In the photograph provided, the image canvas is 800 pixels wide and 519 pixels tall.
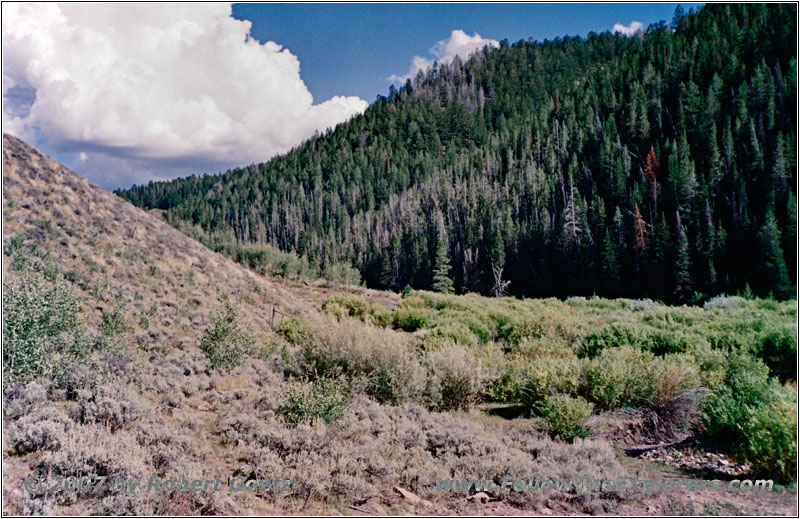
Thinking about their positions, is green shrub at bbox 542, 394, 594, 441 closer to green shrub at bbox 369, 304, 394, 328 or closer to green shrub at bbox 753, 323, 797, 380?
green shrub at bbox 753, 323, 797, 380

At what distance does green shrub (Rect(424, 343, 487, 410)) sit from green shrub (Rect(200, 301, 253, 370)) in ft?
15.6

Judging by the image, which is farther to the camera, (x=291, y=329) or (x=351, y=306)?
(x=351, y=306)

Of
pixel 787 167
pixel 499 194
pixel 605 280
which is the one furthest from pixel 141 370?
pixel 499 194

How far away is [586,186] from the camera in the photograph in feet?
257

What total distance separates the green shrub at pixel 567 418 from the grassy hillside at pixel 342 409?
31 mm

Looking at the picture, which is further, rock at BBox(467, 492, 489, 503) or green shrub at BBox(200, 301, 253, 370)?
green shrub at BBox(200, 301, 253, 370)

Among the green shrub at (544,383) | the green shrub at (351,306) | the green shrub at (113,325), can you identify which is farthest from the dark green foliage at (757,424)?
the green shrub at (351,306)

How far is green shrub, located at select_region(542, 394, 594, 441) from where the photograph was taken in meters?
6.94

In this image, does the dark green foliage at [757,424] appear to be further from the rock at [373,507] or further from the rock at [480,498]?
the rock at [373,507]

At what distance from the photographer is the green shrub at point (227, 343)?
10391mm

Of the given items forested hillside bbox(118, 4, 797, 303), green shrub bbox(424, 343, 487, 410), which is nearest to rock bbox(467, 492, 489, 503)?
green shrub bbox(424, 343, 487, 410)

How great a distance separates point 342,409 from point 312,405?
478mm

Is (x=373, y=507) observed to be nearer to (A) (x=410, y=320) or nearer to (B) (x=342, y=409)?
(B) (x=342, y=409)

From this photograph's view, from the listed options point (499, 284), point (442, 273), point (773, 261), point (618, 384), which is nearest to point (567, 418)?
point (618, 384)
